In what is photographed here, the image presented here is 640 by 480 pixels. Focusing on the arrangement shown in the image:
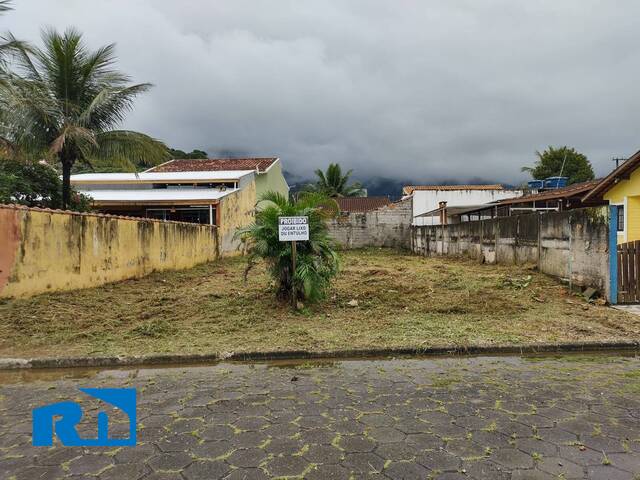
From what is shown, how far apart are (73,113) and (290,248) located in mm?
10931

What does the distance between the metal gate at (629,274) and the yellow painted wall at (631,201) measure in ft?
21.2

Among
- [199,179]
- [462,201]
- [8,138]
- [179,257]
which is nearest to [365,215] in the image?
[462,201]

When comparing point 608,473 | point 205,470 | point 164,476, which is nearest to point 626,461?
point 608,473

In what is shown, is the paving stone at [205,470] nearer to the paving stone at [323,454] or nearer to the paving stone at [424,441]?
the paving stone at [323,454]

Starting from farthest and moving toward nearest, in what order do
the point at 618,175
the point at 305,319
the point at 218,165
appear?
the point at 218,165 < the point at 618,175 < the point at 305,319

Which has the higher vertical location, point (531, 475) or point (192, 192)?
point (192, 192)

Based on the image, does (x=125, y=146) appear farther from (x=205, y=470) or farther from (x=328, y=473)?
(x=328, y=473)

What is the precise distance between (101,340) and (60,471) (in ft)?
12.6

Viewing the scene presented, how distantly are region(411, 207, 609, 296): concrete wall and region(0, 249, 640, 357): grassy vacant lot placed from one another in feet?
1.86

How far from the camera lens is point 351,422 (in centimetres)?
350

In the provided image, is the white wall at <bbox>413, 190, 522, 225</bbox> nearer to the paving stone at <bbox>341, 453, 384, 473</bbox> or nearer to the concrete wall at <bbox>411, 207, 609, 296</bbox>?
the concrete wall at <bbox>411, 207, 609, 296</bbox>

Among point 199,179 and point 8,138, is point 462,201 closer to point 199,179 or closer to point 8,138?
point 199,179

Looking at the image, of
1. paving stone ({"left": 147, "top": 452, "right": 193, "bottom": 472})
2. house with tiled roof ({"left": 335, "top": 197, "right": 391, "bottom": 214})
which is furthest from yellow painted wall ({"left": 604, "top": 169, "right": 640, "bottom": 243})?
house with tiled roof ({"left": 335, "top": 197, "right": 391, "bottom": 214})

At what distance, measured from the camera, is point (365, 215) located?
89.6 feet
